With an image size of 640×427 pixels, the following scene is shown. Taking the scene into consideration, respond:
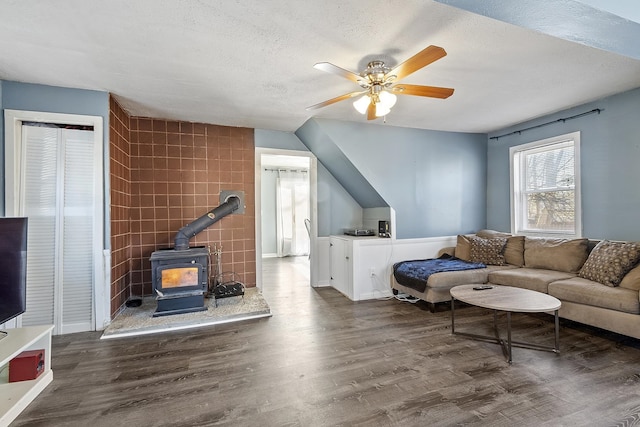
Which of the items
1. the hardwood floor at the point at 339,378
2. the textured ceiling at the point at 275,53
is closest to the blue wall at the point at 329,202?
the textured ceiling at the point at 275,53

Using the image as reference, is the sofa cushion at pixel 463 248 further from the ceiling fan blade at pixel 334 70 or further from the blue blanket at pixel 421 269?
the ceiling fan blade at pixel 334 70

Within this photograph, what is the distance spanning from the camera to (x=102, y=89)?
112 inches

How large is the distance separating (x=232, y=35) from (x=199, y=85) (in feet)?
3.19

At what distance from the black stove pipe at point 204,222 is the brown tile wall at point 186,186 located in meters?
0.23

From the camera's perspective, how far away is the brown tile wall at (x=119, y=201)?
304 cm

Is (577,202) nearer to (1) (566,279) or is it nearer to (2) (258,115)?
(1) (566,279)

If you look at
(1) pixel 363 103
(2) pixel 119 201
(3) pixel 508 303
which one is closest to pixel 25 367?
(2) pixel 119 201

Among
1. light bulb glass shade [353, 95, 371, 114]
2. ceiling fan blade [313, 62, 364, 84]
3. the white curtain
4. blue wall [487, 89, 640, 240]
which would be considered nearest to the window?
blue wall [487, 89, 640, 240]

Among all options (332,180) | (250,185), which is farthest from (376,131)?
(250,185)

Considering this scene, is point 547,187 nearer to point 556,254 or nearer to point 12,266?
point 556,254

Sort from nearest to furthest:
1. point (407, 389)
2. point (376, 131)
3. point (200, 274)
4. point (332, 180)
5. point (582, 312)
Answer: point (407, 389), point (582, 312), point (200, 274), point (376, 131), point (332, 180)

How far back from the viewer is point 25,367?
1.79m

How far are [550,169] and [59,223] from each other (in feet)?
19.1

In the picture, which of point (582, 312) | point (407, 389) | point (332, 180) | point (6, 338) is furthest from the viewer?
point (332, 180)
